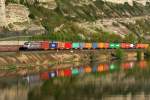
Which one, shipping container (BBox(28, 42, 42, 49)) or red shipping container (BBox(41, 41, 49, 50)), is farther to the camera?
red shipping container (BBox(41, 41, 49, 50))

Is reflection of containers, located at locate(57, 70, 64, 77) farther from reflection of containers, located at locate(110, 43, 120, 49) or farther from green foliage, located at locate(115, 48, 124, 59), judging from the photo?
reflection of containers, located at locate(110, 43, 120, 49)

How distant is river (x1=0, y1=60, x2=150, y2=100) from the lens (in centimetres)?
7494

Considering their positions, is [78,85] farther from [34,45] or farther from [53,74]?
[34,45]

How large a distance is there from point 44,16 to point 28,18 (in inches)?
741

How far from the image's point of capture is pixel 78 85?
87.4m

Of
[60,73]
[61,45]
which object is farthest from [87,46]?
[60,73]

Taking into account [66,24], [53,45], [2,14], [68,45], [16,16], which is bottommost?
[68,45]

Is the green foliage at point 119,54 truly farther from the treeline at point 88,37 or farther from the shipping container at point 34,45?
the shipping container at point 34,45

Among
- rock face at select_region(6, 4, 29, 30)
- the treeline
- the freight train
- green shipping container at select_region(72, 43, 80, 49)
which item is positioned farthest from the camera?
green shipping container at select_region(72, 43, 80, 49)

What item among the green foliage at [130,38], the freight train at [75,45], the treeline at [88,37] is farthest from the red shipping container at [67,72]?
the green foliage at [130,38]

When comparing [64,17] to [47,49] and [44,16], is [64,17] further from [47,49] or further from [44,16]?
[47,49]

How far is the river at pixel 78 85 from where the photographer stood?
246ft

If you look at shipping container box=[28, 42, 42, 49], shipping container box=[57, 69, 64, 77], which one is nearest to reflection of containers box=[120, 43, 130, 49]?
shipping container box=[28, 42, 42, 49]

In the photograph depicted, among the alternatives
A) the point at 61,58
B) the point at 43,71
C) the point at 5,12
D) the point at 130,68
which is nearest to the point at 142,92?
the point at 43,71
